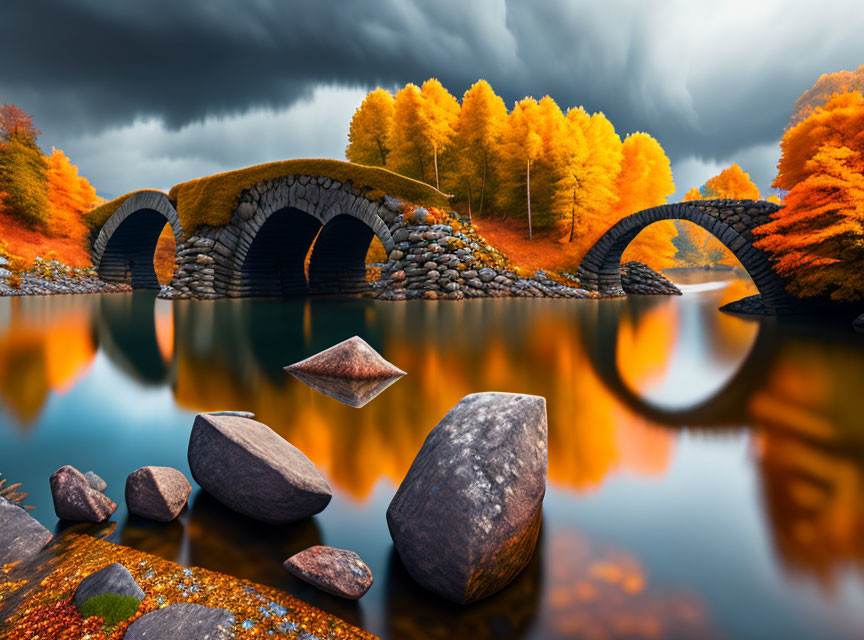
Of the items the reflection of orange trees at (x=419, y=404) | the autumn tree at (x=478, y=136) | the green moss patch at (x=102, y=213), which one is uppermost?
the autumn tree at (x=478, y=136)

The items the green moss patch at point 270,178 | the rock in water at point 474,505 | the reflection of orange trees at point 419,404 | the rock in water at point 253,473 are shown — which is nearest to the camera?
the rock in water at point 474,505

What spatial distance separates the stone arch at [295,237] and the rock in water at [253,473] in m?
16.2

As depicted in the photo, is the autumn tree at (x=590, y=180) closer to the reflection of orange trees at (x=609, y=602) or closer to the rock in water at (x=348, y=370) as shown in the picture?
the rock in water at (x=348, y=370)

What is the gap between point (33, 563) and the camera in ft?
6.57

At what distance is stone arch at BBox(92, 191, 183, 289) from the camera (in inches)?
961

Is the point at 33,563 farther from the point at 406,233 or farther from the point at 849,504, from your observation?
the point at 406,233

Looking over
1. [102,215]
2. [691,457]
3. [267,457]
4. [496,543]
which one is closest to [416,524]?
[496,543]

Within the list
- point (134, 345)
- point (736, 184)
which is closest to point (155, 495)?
point (134, 345)

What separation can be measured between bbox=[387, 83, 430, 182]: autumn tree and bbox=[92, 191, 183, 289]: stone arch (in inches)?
690

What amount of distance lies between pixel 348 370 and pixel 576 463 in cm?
343

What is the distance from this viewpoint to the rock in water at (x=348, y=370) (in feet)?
16.8

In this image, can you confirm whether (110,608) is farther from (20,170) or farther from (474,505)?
(20,170)

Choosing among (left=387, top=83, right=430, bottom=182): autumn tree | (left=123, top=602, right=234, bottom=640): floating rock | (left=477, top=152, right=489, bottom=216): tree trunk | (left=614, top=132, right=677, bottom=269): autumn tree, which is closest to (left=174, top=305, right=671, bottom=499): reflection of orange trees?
→ (left=123, top=602, right=234, bottom=640): floating rock

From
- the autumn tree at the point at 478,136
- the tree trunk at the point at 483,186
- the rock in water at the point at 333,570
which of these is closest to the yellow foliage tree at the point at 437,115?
the autumn tree at the point at 478,136
